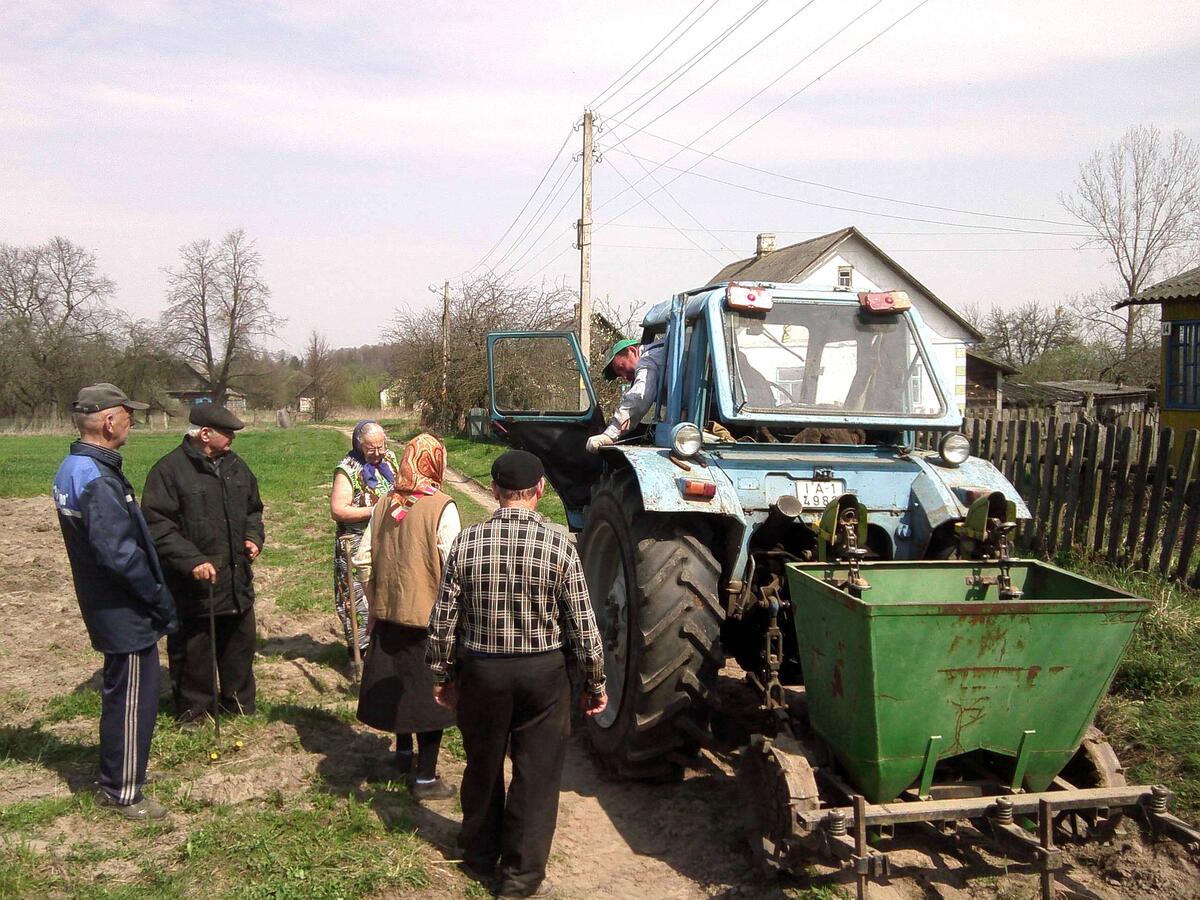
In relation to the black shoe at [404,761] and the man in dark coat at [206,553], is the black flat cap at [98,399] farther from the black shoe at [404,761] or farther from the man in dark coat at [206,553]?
the black shoe at [404,761]

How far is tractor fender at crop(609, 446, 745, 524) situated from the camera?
4184 mm

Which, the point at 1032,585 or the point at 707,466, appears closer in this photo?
the point at 1032,585

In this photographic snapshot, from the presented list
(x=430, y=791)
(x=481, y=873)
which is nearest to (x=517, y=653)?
(x=481, y=873)

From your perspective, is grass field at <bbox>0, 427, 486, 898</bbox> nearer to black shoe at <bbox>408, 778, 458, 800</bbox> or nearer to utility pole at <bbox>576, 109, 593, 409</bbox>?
black shoe at <bbox>408, 778, 458, 800</bbox>

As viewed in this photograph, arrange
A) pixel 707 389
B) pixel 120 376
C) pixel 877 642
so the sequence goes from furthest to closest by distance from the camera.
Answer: pixel 120 376 < pixel 707 389 < pixel 877 642

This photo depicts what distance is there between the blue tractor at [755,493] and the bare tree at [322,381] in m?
72.8

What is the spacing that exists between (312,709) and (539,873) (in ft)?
7.91

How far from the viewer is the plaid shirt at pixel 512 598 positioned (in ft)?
11.6

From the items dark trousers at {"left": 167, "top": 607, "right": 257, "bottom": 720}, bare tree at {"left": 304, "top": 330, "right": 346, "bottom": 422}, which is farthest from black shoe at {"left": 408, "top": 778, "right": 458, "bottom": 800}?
bare tree at {"left": 304, "top": 330, "right": 346, "bottom": 422}

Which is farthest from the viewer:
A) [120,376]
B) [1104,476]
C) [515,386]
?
[120,376]

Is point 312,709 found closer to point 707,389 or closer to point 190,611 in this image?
point 190,611

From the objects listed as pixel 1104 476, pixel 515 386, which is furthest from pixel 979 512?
pixel 515 386

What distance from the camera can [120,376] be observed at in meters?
58.7

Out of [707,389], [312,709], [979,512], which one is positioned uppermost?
[707,389]
